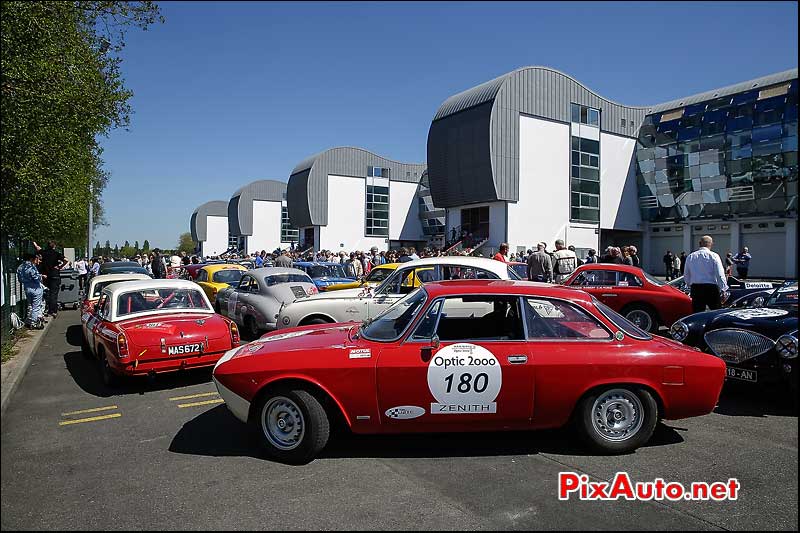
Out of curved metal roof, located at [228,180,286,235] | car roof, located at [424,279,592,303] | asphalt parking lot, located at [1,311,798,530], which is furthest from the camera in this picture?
curved metal roof, located at [228,180,286,235]

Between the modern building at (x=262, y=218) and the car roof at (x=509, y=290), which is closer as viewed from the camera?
the car roof at (x=509, y=290)

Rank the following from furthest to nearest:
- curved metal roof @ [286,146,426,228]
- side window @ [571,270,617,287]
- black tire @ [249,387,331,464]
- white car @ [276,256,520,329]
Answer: curved metal roof @ [286,146,426,228]
side window @ [571,270,617,287]
white car @ [276,256,520,329]
black tire @ [249,387,331,464]

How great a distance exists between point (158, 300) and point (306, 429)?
4760mm

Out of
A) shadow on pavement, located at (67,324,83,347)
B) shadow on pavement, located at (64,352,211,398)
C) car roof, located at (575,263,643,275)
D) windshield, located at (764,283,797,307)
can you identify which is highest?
car roof, located at (575,263,643,275)

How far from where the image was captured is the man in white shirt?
8.56 meters

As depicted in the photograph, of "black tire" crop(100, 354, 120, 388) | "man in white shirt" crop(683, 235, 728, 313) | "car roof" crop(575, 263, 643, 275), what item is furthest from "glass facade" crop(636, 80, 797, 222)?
"black tire" crop(100, 354, 120, 388)

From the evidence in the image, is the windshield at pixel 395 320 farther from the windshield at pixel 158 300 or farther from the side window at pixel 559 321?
the windshield at pixel 158 300

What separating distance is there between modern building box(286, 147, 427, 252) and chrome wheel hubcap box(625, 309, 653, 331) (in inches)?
1476

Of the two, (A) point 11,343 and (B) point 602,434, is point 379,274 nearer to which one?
(A) point 11,343

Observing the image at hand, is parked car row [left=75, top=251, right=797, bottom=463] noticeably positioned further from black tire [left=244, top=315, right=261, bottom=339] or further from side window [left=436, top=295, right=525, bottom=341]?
black tire [left=244, top=315, right=261, bottom=339]

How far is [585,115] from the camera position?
35.5 meters

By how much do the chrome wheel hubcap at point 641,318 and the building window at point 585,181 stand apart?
2549 cm

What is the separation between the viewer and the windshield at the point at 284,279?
11.1 m

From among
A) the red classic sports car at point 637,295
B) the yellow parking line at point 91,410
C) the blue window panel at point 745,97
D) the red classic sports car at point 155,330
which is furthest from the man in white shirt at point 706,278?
the blue window panel at point 745,97
